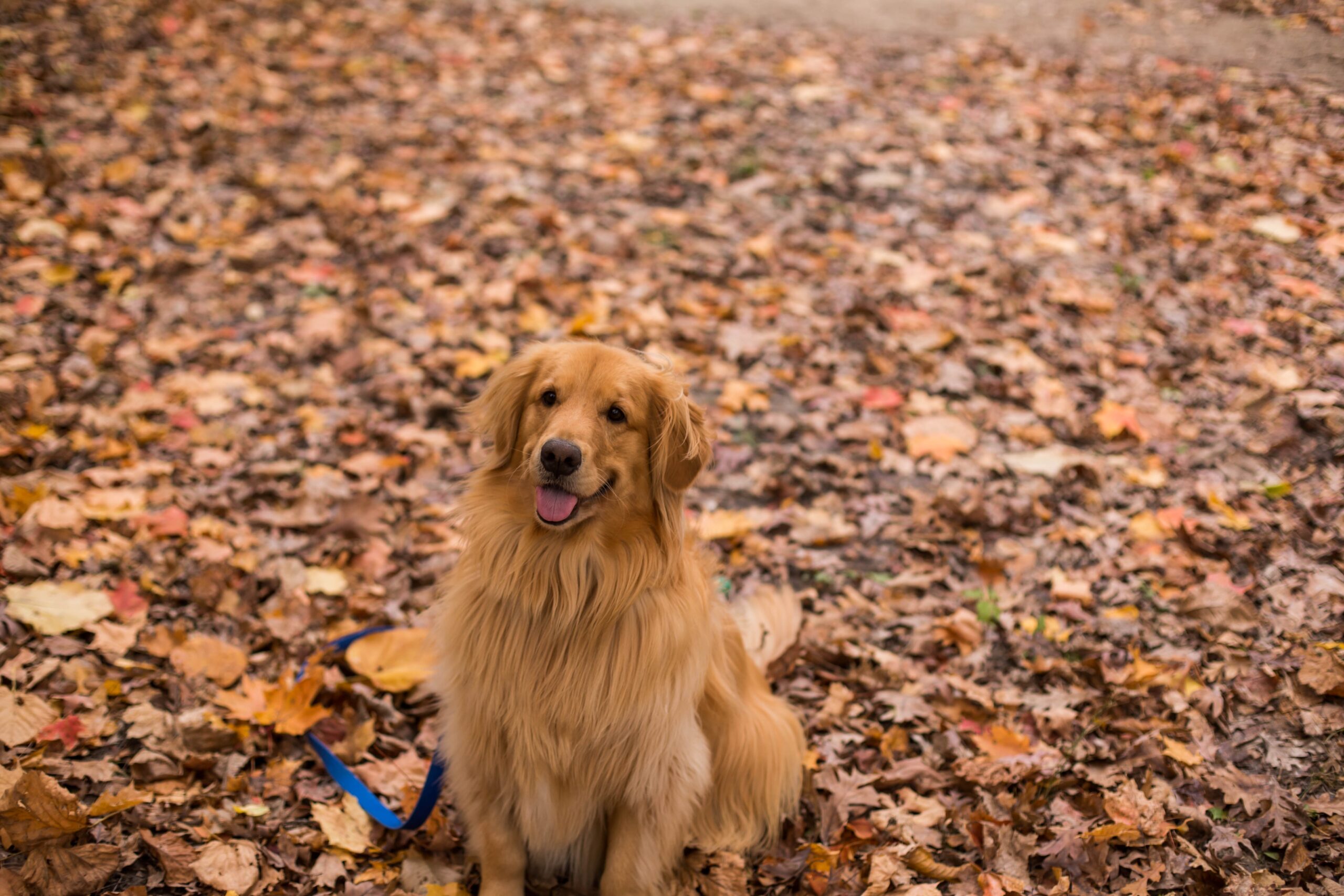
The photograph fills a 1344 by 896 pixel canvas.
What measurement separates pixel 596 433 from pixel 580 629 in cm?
61

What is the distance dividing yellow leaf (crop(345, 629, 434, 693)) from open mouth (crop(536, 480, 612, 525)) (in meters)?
1.21

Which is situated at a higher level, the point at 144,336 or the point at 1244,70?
the point at 1244,70

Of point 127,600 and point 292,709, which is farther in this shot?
point 127,600

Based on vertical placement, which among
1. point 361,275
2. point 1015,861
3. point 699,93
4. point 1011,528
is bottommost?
point 1015,861

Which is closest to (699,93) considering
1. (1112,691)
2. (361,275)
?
(361,275)

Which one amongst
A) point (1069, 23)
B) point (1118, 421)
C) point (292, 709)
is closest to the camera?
point (292, 709)

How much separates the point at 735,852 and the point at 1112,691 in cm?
162

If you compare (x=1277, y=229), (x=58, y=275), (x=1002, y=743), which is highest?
(x=1277, y=229)

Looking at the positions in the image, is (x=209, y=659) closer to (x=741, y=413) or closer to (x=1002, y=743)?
(x=741, y=413)

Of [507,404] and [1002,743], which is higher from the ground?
[507,404]

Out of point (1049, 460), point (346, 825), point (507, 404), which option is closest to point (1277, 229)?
point (1049, 460)

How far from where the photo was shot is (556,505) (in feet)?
8.65

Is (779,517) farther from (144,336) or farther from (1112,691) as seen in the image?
(144,336)

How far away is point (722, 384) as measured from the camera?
5.28 meters
